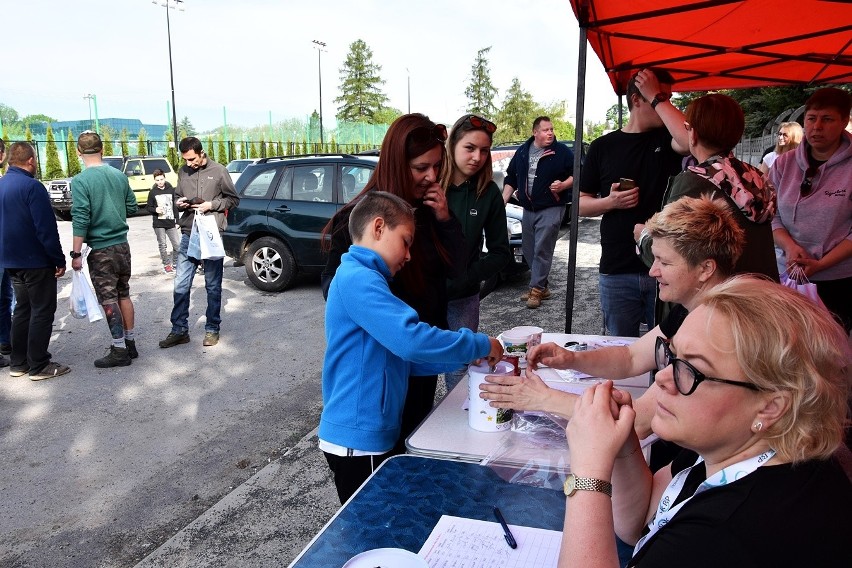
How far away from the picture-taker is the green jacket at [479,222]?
3221 mm

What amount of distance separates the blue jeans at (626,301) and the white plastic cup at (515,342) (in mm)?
1321

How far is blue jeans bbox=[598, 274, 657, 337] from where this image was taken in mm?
3414

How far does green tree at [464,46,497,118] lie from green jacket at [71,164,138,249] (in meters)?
63.0

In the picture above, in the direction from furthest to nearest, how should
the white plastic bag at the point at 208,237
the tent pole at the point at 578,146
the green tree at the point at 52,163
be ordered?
1. the green tree at the point at 52,163
2. the white plastic bag at the point at 208,237
3. the tent pole at the point at 578,146

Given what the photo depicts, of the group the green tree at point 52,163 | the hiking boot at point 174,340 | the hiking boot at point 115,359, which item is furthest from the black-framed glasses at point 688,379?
the green tree at point 52,163

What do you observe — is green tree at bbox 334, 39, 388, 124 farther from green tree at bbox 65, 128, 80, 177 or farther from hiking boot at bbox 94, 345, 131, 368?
hiking boot at bbox 94, 345, 131, 368

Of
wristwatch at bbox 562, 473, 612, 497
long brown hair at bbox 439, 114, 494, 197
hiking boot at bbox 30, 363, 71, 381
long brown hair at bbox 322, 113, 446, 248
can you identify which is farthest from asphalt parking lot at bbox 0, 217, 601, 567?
wristwatch at bbox 562, 473, 612, 497

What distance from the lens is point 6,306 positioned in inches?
219

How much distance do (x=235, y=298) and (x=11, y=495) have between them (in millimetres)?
4479

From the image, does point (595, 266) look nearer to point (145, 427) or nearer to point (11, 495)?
point (145, 427)

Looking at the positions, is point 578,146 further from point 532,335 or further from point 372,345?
point 372,345

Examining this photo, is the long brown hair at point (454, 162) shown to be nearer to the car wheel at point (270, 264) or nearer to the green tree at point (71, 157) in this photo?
the car wheel at point (270, 264)

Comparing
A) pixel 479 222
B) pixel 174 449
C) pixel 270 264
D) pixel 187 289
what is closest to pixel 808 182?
pixel 479 222

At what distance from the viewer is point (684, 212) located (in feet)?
6.81
